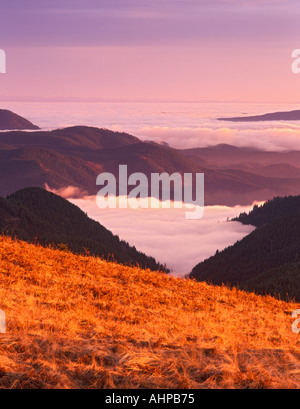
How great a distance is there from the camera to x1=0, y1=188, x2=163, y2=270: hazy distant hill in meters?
150

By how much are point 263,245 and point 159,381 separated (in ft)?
600

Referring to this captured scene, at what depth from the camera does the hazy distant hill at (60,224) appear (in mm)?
150500

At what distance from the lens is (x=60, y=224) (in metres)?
182

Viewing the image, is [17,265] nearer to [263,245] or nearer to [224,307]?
[224,307]

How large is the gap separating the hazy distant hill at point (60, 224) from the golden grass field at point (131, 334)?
114 meters

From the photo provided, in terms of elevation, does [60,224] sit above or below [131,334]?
above

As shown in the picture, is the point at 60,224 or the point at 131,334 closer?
the point at 131,334

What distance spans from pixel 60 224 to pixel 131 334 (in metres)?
169

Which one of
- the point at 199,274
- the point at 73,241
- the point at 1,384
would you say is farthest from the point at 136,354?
the point at 199,274

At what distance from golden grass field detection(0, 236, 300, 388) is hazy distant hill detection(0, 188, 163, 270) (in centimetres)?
11374

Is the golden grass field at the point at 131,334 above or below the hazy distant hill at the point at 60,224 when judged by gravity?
below

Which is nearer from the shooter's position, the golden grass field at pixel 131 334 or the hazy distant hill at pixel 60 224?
the golden grass field at pixel 131 334
